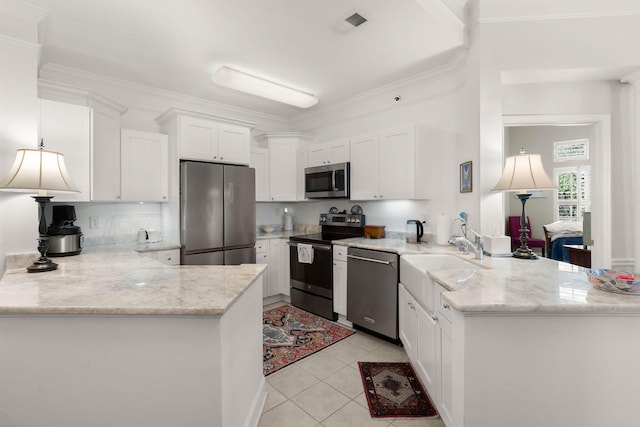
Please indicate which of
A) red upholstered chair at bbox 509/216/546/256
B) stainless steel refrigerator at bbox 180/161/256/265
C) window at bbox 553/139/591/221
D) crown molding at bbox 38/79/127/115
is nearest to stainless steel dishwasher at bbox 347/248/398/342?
stainless steel refrigerator at bbox 180/161/256/265

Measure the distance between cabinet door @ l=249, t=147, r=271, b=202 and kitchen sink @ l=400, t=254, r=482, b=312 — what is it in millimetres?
2430

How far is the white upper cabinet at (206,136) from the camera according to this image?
3.40 meters

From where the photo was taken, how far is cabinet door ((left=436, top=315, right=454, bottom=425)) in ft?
5.18

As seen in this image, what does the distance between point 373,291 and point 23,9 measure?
3.64 meters

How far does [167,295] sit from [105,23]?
239 centimetres

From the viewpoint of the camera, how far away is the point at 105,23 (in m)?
2.37

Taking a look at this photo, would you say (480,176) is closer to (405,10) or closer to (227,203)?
(405,10)

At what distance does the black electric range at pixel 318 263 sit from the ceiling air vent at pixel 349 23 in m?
2.06

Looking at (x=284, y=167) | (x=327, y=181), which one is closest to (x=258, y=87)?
(x=284, y=167)

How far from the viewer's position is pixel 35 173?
1.84 m

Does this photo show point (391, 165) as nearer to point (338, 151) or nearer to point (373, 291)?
point (338, 151)

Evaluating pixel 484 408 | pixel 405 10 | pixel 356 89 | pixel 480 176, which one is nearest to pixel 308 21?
pixel 405 10

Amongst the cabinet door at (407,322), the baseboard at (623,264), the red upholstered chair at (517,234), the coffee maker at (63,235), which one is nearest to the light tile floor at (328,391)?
the cabinet door at (407,322)

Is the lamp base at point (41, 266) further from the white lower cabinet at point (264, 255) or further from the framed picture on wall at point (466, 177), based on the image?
the framed picture on wall at point (466, 177)
